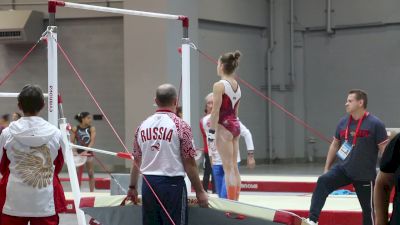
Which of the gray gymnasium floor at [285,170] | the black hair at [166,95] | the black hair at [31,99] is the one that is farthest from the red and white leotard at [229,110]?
the gray gymnasium floor at [285,170]

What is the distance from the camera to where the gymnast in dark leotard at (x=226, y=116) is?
7484 mm

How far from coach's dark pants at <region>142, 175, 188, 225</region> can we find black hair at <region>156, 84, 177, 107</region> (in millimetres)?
564

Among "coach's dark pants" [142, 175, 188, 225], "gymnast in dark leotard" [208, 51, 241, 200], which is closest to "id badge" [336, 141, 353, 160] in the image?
"gymnast in dark leotard" [208, 51, 241, 200]

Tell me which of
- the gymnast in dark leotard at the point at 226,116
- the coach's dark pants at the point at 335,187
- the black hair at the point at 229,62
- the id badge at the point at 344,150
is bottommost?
the coach's dark pants at the point at 335,187

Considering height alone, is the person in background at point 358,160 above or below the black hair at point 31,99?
below

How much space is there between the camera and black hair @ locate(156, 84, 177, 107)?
5504mm

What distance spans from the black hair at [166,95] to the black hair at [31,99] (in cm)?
92

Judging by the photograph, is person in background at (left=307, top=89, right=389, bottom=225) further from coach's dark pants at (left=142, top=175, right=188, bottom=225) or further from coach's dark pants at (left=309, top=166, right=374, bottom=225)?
coach's dark pants at (left=142, top=175, right=188, bottom=225)

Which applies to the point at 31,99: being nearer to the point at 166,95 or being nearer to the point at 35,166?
Result: the point at 35,166

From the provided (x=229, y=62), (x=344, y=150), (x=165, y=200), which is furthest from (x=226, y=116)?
(x=165, y=200)

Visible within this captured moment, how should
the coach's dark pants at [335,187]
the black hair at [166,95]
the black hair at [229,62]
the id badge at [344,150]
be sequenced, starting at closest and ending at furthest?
the black hair at [166,95]
the coach's dark pants at [335,187]
the id badge at [344,150]
the black hair at [229,62]

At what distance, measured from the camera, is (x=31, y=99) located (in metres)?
5.01

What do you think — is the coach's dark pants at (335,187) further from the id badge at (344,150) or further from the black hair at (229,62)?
the black hair at (229,62)

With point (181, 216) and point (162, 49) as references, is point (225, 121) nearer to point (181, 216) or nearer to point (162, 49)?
point (181, 216)
